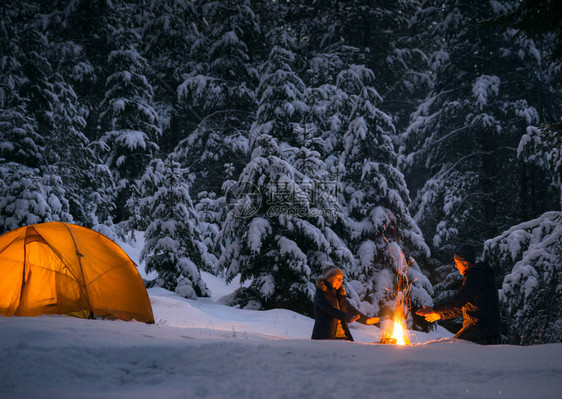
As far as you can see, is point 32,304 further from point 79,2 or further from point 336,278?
point 79,2

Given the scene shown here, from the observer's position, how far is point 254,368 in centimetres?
415

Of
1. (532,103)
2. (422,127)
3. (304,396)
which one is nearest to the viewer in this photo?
(304,396)

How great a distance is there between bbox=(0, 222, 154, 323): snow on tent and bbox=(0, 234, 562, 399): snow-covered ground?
2.15 m

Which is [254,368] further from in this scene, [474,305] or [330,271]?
[474,305]

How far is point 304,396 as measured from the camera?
3580 mm

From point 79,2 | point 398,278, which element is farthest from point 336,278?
point 79,2

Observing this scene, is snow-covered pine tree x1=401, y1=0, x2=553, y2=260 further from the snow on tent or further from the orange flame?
the snow on tent

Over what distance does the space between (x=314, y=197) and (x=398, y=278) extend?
4.22 meters

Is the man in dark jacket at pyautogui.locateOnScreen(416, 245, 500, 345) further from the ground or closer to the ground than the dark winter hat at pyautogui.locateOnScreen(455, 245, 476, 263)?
closer to the ground

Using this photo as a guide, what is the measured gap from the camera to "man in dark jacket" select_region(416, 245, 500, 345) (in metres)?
5.32

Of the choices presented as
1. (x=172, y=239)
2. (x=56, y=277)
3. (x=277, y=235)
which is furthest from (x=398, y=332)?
(x=172, y=239)

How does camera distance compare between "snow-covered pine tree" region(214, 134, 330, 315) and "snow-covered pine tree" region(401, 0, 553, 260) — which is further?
"snow-covered pine tree" region(401, 0, 553, 260)

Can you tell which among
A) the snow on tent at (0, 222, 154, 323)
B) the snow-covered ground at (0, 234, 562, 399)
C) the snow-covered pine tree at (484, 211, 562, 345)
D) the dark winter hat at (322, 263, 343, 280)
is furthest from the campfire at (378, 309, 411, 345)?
the snow-covered pine tree at (484, 211, 562, 345)

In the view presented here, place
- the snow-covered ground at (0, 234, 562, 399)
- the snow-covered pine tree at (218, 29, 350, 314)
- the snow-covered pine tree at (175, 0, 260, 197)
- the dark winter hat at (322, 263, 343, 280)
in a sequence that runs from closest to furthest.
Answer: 1. the snow-covered ground at (0, 234, 562, 399)
2. the dark winter hat at (322, 263, 343, 280)
3. the snow-covered pine tree at (218, 29, 350, 314)
4. the snow-covered pine tree at (175, 0, 260, 197)
